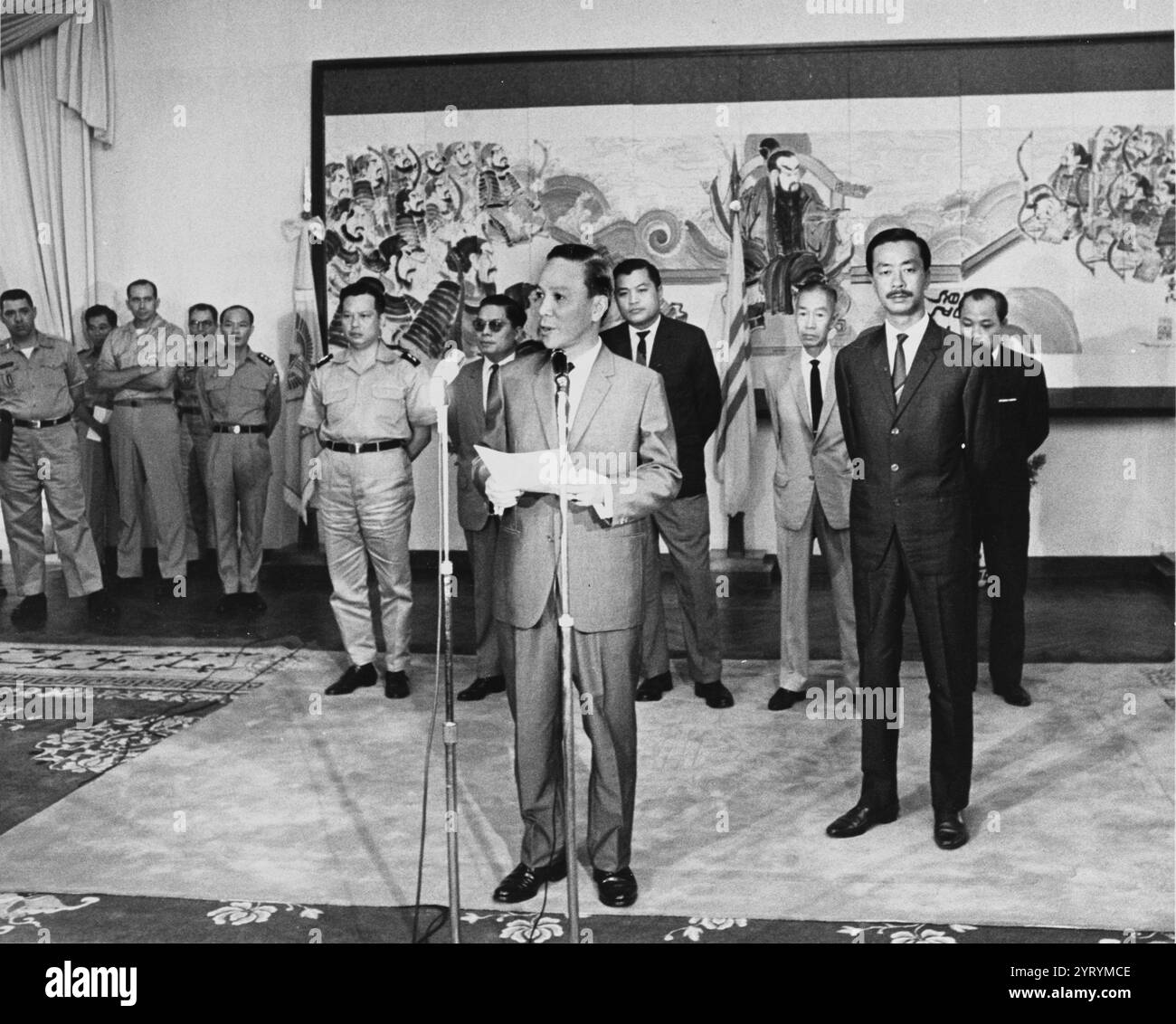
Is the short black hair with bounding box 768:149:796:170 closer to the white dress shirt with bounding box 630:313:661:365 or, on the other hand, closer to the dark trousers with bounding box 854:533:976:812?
the white dress shirt with bounding box 630:313:661:365

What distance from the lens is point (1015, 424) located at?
A: 5.78m

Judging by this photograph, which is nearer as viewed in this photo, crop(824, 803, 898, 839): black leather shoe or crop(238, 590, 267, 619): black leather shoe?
crop(824, 803, 898, 839): black leather shoe

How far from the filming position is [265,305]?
30.4 ft

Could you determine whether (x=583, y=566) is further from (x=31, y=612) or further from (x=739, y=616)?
(x=31, y=612)

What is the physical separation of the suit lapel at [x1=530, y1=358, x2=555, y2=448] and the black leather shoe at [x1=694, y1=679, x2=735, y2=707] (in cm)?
226

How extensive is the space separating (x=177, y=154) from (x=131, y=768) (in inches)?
212

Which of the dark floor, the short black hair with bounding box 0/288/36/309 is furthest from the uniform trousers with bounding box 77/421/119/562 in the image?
the short black hair with bounding box 0/288/36/309

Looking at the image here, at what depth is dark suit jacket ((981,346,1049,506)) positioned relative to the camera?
5727 millimetres

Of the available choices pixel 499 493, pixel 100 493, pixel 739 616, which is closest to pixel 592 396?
pixel 499 493

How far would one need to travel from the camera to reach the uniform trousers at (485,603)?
5.93 meters

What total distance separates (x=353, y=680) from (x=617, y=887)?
2.51 metres

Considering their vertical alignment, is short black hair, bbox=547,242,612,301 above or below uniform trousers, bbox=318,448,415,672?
above

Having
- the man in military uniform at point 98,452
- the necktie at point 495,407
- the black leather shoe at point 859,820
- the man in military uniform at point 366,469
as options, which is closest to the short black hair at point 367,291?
the man in military uniform at point 366,469
